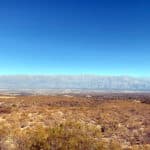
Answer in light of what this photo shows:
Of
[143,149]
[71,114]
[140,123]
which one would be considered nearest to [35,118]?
[71,114]

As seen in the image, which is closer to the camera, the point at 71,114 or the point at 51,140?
the point at 51,140

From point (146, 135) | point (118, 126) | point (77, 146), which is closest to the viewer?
point (77, 146)

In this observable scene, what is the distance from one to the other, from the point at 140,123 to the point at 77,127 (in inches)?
834

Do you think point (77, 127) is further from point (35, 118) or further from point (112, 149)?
point (35, 118)

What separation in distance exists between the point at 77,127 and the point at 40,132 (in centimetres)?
212

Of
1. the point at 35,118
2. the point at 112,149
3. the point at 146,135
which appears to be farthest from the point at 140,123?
the point at 112,149

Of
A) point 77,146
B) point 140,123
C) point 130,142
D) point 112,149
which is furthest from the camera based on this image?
point 140,123

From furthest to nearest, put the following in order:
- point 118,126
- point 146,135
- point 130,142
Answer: point 118,126
point 146,135
point 130,142

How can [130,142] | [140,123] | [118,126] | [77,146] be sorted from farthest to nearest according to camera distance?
[140,123]
[118,126]
[130,142]
[77,146]

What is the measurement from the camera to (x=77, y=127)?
1727 centimetres

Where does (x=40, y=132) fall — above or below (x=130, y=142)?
above

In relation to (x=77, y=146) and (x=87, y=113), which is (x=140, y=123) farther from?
(x=77, y=146)

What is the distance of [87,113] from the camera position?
43.0 m

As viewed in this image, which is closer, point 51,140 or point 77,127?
point 51,140
